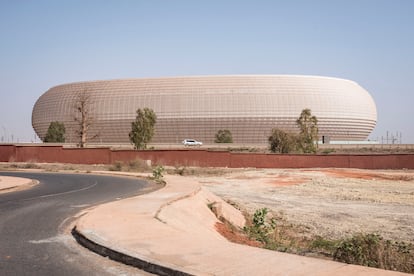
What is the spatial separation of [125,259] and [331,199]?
18.4 meters

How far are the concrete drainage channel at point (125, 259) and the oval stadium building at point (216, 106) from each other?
4512 inches

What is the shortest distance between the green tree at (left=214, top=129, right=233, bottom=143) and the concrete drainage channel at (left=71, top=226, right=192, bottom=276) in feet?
351

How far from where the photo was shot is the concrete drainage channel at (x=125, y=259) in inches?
285

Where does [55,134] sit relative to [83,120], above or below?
below

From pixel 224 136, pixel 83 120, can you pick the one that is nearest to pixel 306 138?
pixel 83 120

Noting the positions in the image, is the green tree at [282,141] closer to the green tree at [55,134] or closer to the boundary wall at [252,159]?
the boundary wall at [252,159]

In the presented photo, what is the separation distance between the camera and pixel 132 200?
17.4 meters

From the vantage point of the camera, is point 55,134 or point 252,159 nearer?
point 252,159

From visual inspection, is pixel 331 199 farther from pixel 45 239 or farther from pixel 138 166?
pixel 138 166

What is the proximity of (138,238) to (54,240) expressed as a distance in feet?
5.95

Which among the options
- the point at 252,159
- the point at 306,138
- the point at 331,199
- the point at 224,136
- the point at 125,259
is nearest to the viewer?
the point at 125,259

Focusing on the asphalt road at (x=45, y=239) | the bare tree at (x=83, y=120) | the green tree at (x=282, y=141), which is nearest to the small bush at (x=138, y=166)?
the asphalt road at (x=45, y=239)

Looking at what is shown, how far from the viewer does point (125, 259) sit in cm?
810

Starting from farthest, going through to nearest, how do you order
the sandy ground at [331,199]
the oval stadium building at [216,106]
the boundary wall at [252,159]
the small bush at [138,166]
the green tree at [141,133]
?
the oval stadium building at [216,106], the green tree at [141,133], the boundary wall at [252,159], the small bush at [138,166], the sandy ground at [331,199]
